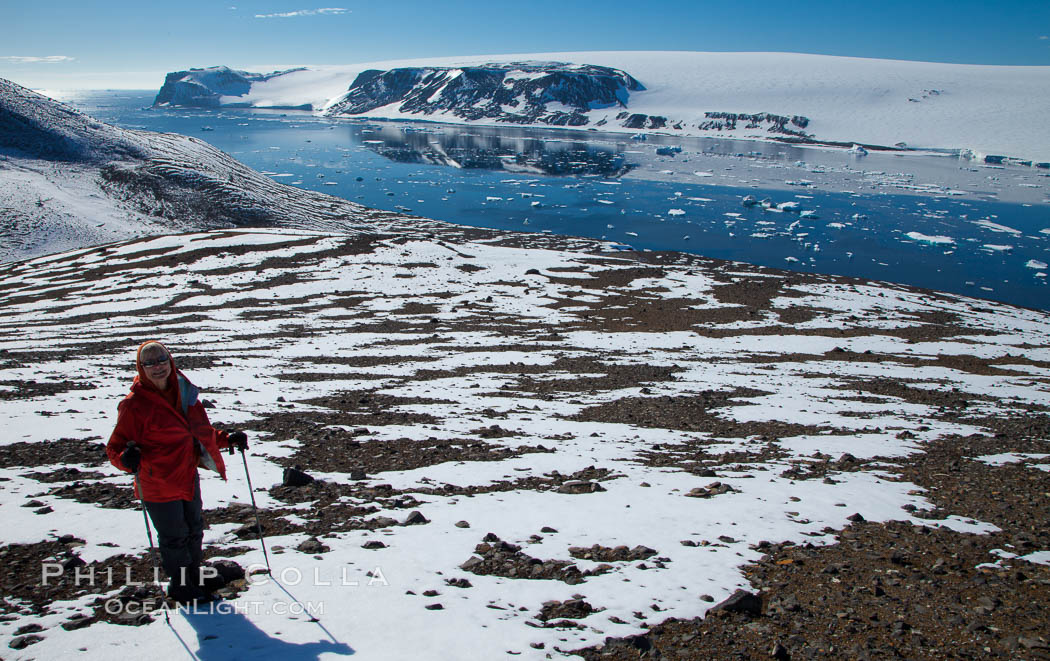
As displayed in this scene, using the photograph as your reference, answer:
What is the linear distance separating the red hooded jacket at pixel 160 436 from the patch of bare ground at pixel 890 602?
361cm

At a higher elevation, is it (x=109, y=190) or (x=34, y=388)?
(x=109, y=190)

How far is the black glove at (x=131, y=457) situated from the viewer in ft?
15.5

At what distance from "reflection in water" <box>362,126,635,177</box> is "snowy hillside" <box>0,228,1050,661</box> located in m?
75.1

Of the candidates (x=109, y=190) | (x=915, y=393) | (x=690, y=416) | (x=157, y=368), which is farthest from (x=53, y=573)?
(x=109, y=190)

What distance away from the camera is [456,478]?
9.15 m

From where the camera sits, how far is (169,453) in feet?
16.2

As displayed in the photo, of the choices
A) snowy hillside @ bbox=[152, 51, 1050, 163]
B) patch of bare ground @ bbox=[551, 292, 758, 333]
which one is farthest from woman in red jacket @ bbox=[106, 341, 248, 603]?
snowy hillside @ bbox=[152, 51, 1050, 163]

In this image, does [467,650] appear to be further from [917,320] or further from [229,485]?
[917,320]

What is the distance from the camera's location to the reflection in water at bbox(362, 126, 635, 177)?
99.6 m

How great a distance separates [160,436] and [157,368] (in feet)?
1.86

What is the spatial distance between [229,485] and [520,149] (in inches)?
5017

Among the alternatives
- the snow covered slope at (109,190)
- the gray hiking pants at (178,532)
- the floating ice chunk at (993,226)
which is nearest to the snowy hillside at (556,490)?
the gray hiking pants at (178,532)

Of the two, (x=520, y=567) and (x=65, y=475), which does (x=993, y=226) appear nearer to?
(x=520, y=567)

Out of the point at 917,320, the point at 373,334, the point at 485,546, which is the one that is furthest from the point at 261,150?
the point at 485,546
